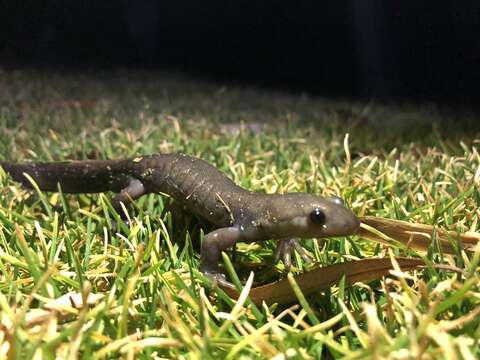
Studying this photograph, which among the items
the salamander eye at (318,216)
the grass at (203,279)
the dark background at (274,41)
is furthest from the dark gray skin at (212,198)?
the dark background at (274,41)

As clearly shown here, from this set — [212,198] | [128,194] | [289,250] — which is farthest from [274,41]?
[289,250]

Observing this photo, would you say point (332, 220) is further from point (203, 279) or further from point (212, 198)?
point (212, 198)

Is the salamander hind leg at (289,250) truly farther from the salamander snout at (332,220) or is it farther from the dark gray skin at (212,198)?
the salamander snout at (332,220)

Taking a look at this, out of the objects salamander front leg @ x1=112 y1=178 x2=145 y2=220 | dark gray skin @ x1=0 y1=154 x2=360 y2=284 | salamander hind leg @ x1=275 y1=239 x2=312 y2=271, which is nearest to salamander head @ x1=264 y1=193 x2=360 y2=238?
dark gray skin @ x1=0 y1=154 x2=360 y2=284

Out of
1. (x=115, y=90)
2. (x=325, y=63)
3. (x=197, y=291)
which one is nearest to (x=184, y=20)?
(x=325, y=63)

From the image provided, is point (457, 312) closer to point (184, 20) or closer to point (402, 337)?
point (402, 337)

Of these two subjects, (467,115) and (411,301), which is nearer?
(411,301)

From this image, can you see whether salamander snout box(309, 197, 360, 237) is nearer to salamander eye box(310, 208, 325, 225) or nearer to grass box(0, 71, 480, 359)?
salamander eye box(310, 208, 325, 225)
